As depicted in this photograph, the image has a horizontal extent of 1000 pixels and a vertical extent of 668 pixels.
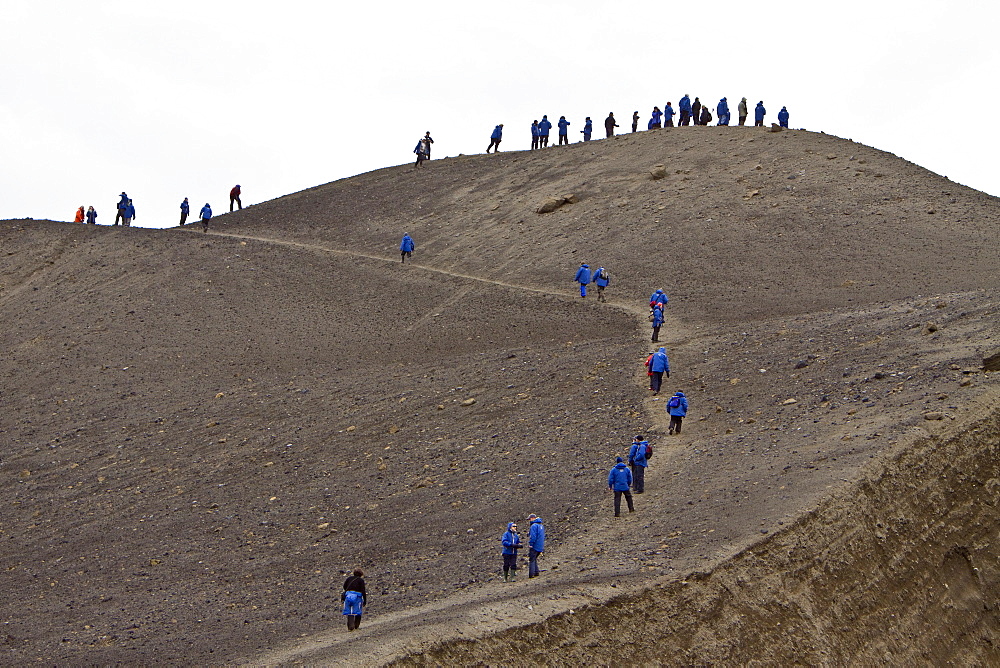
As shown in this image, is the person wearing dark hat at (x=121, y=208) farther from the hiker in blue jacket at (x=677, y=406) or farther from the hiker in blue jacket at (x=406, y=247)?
the hiker in blue jacket at (x=677, y=406)

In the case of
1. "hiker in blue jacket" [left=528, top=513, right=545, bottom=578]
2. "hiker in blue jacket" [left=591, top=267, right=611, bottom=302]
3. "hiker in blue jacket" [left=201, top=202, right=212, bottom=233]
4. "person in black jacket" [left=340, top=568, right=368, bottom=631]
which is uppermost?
"hiker in blue jacket" [left=201, top=202, right=212, bottom=233]

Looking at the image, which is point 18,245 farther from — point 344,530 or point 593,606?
point 593,606

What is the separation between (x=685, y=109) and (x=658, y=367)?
85.6 feet

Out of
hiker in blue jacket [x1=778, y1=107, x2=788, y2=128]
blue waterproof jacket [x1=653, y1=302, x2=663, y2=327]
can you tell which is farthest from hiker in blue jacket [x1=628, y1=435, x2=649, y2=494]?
hiker in blue jacket [x1=778, y1=107, x2=788, y2=128]

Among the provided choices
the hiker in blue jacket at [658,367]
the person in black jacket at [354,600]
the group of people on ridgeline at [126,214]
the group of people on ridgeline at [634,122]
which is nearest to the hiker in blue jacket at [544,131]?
the group of people on ridgeline at [634,122]

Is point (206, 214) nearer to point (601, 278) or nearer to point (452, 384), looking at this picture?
point (601, 278)

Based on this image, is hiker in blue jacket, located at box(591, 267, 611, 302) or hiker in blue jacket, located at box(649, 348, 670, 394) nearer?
hiker in blue jacket, located at box(649, 348, 670, 394)

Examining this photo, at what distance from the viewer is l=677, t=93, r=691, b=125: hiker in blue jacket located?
165 feet

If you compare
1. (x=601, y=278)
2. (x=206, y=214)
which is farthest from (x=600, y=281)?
(x=206, y=214)

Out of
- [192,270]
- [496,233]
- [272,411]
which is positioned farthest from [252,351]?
[496,233]

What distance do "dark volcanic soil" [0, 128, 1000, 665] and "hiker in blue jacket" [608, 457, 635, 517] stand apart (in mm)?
593

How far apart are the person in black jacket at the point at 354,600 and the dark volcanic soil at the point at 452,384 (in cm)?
50

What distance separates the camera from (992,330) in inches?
1006

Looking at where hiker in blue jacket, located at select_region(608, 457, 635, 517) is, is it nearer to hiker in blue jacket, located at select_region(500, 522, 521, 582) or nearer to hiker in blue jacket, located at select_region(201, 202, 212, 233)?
hiker in blue jacket, located at select_region(500, 522, 521, 582)
